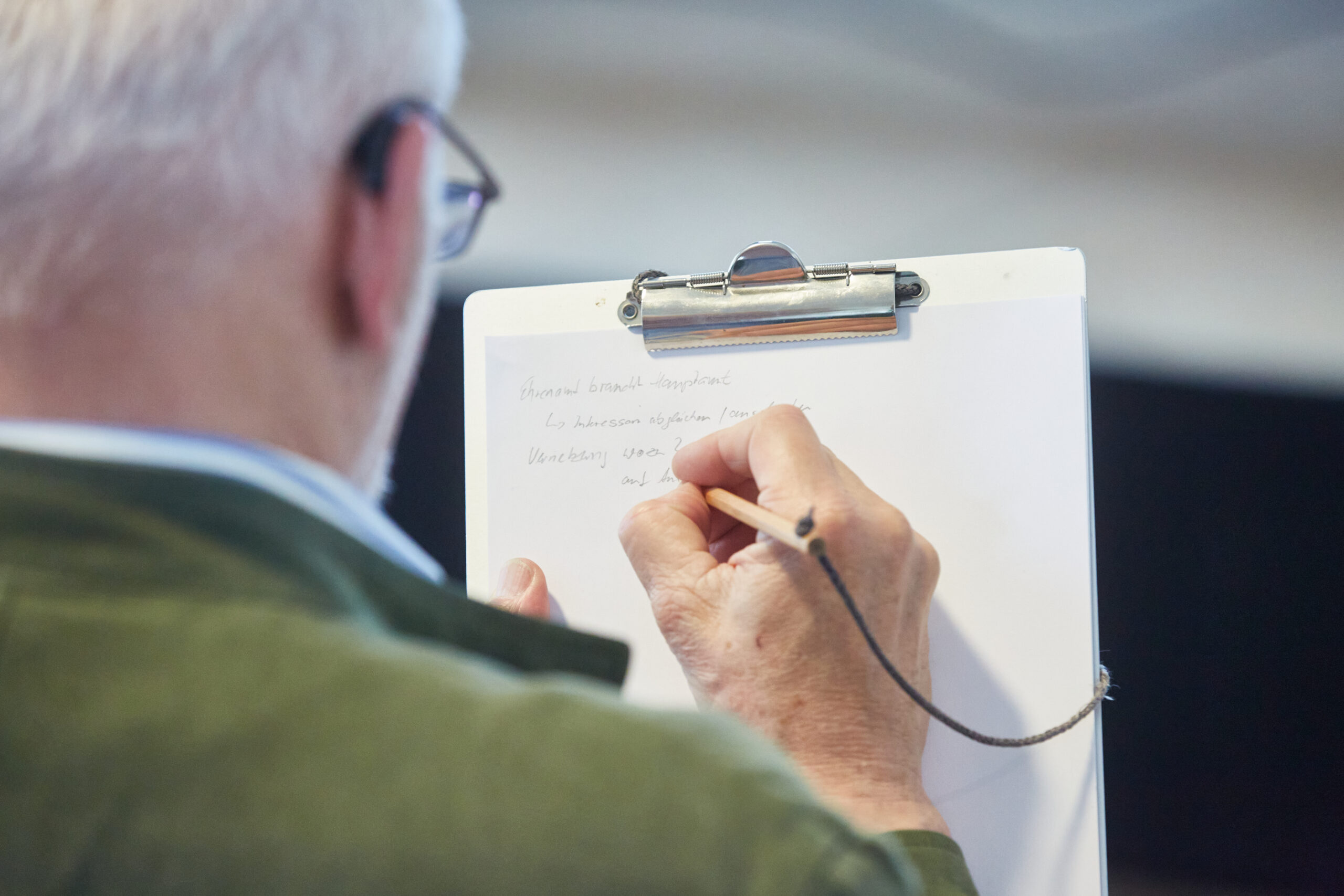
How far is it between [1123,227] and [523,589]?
1121 millimetres

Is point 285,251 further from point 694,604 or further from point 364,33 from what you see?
point 694,604

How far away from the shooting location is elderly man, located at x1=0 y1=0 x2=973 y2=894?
1.05ft

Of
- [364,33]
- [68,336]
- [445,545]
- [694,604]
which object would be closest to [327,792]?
[68,336]

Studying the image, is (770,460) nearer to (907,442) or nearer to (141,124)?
(907,442)

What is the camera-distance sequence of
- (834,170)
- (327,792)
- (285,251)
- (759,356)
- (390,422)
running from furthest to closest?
(834,170), (759,356), (390,422), (285,251), (327,792)

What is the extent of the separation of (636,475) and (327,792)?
1.81 feet

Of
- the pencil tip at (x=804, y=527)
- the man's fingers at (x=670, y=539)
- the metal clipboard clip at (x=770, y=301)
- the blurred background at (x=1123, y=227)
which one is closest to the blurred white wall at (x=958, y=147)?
the blurred background at (x=1123, y=227)

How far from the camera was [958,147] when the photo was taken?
157 cm

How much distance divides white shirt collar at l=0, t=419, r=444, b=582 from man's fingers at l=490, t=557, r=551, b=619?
1.34 feet

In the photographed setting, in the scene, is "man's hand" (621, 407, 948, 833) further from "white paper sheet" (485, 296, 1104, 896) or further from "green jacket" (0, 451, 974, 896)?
"green jacket" (0, 451, 974, 896)

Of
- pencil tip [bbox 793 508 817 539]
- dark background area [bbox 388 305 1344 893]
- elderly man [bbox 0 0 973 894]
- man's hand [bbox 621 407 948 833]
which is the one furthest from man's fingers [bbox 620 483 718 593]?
dark background area [bbox 388 305 1344 893]

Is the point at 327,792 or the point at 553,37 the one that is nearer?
the point at 327,792

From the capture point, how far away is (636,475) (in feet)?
2.82

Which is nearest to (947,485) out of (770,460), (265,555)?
(770,460)
